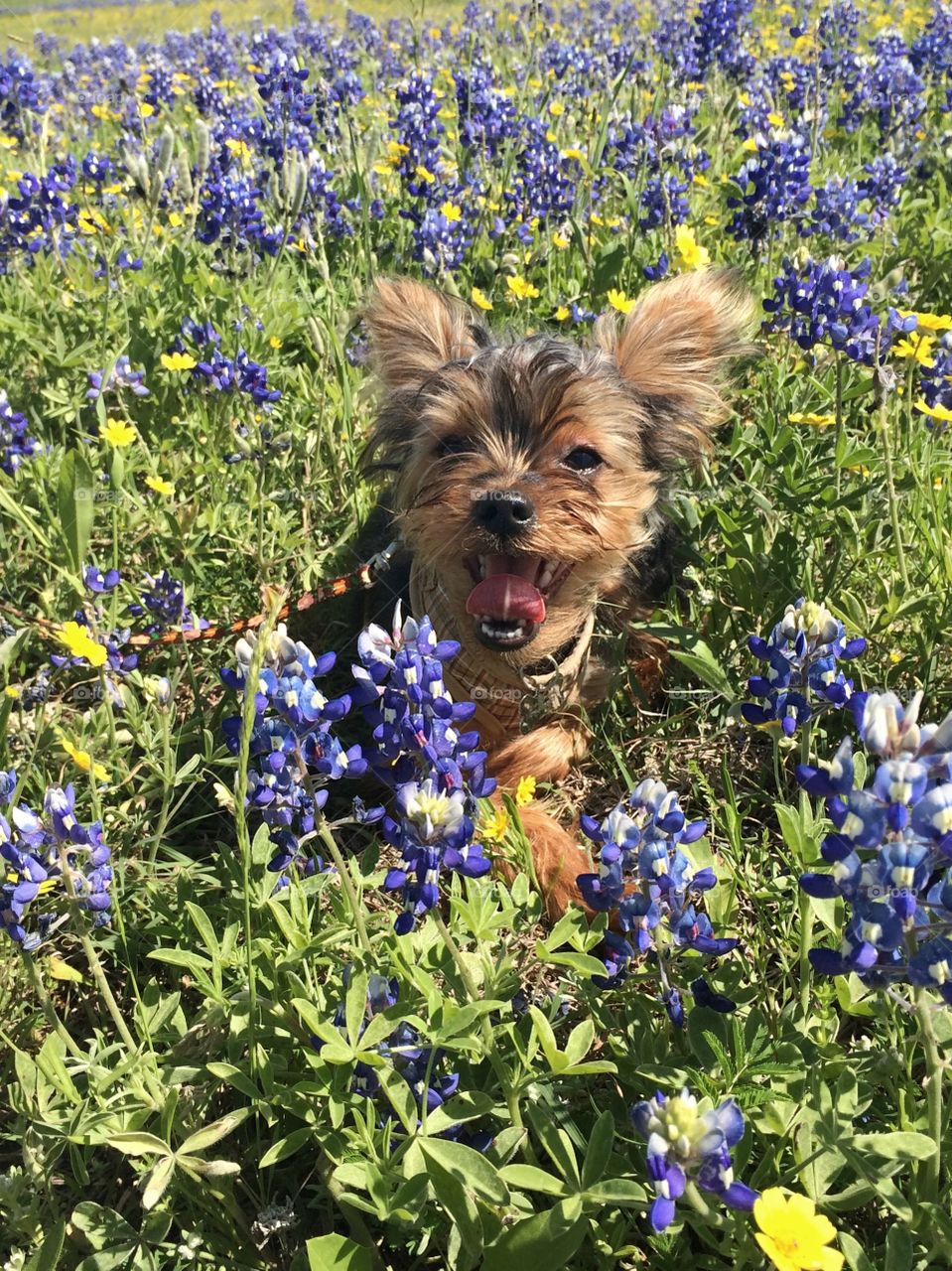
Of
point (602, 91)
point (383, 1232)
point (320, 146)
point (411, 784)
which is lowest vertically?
point (383, 1232)

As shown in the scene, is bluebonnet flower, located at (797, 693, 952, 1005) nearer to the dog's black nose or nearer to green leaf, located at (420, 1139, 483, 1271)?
green leaf, located at (420, 1139, 483, 1271)

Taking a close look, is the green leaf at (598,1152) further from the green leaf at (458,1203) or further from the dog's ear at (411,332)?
the dog's ear at (411,332)

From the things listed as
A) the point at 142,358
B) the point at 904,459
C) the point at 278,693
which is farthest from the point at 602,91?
the point at 278,693

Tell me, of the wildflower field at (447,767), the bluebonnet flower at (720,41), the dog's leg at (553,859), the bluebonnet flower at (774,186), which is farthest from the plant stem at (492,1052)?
the bluebonnet flower at (720,41)

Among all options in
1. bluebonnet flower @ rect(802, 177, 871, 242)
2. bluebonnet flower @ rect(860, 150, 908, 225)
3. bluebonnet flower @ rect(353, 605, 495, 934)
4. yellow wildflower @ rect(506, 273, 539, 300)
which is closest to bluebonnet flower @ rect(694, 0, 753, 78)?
bluebonnet flower @ rect(860, 150, 908, 225)

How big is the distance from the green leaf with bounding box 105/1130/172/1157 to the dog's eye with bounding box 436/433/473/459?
6.56 feet

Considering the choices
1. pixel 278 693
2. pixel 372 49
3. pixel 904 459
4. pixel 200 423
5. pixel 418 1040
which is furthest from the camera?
pixel 372 49

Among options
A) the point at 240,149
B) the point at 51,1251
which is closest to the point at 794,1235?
the point at 51,1251

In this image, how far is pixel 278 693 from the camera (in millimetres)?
1591

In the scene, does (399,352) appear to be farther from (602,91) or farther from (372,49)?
(372,49)

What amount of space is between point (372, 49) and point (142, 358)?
654 centimetres

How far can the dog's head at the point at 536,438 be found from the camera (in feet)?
9.64

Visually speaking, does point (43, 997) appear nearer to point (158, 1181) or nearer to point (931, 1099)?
point (158, 1181)

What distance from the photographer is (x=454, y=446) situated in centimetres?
324
